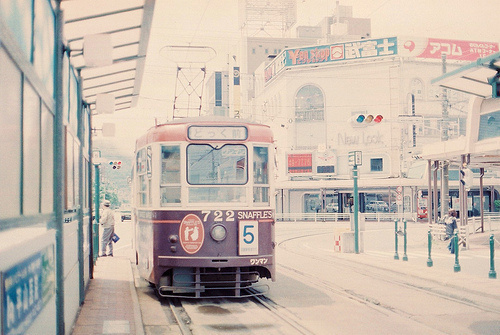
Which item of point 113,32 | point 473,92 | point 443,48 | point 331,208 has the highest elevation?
point 443,48

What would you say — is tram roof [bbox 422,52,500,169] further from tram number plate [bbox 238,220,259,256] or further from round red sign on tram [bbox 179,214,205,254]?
round red sign on tram [bbox 179,214,205,254]

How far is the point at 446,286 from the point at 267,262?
4510 millimetres

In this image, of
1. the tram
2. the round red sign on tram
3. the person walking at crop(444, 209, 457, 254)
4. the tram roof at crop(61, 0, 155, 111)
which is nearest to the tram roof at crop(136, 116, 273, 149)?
the tram

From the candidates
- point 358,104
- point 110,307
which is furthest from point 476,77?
point 358,104

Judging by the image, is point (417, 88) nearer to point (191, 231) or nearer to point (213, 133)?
point (213, 133)

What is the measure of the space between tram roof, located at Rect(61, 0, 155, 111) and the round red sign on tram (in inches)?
115

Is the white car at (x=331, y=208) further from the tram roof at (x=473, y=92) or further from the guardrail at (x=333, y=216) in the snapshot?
the tram roof at (x=473, y=92)

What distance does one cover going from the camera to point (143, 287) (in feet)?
45.0

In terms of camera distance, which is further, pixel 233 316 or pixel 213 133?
pixel 213 133

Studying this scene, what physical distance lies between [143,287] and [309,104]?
162 feet

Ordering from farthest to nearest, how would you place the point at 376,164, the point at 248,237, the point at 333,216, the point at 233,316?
the point at 376,164 → the point at 333,216 → the point at 248,237 → the point at 233,316

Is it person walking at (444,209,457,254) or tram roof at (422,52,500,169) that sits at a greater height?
tram roof at (422,52,500,169)

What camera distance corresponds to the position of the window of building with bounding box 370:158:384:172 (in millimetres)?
59219

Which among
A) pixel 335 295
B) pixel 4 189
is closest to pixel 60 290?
pixel 4 189
